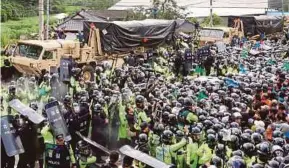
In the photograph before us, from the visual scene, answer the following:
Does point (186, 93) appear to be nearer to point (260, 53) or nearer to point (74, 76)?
point (74, 76)

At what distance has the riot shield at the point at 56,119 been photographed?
8.79m

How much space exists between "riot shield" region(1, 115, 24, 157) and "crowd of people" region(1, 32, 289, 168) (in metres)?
0.20

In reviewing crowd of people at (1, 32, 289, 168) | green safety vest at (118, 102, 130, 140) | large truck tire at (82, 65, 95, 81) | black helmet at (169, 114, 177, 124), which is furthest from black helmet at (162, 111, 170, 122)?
large truck tire at (82, 65, 95, 81)

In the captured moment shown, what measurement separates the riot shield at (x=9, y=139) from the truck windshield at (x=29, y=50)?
10.0 meters

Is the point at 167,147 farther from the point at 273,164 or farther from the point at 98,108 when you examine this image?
the point at 98,108

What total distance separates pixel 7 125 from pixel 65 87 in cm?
562

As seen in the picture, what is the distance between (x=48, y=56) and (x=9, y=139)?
10.2m

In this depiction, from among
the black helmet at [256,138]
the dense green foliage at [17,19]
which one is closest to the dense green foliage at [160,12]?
the dense green foliage at [17,19]

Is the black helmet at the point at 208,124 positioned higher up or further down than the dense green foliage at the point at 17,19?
further down

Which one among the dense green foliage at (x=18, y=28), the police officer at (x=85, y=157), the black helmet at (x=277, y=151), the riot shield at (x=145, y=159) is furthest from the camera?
the dense green foliage at (x=18, y=28)

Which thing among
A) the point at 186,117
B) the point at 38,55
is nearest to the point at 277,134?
the point at 186,117

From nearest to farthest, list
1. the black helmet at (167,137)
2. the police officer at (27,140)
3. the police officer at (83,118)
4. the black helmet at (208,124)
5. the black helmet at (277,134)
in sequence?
the black helmet at (167,137)
the black helmet at (277,134)
the police officer at (27,140)
the black helmet at (208,124)
the police officer at (83,118)

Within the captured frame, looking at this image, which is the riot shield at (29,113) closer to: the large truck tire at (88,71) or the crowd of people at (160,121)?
the crowd of people at (160,121)

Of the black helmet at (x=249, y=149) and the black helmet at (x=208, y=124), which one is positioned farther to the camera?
the black helmet at (x=208, y=124)
